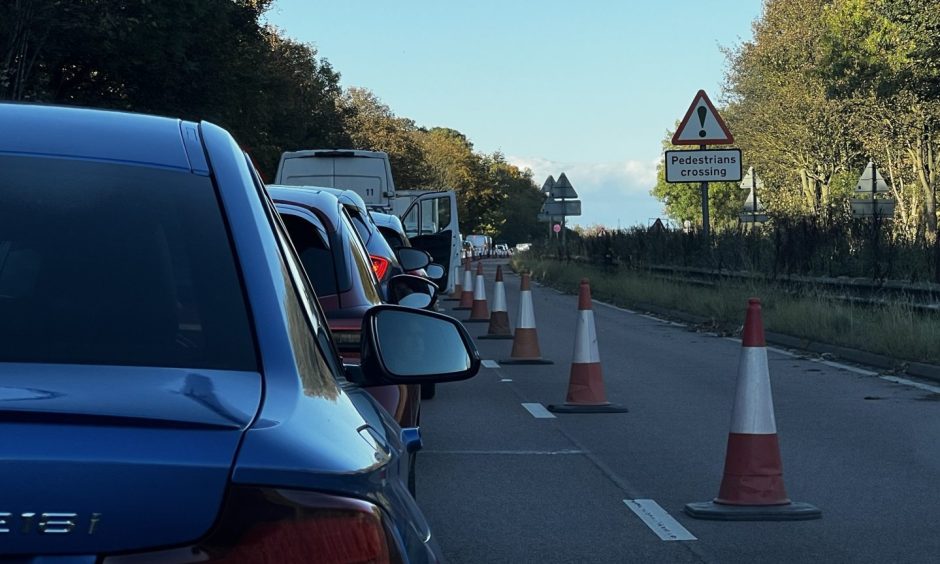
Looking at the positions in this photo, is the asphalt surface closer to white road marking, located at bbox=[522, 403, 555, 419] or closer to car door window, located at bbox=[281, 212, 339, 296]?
white road marking, located at bbox=[522, 403, 555, 419]

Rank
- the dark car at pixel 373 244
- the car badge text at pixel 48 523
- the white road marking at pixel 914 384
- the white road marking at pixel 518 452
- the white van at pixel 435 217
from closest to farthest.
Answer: the car badge text at pixel 48 523, the white road marking at pixel 518 452, the dark car at pixel 373 244, the white road marking at pixel 914 384, the white van at pixel 435 217

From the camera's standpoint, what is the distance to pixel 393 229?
55.9 ft

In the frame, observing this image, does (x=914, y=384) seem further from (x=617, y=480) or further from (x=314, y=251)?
(x=314, y=251)

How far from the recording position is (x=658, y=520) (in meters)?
7.09

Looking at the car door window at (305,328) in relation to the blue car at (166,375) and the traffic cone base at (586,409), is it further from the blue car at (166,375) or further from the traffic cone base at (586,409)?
the traffic cone base at (586,409)

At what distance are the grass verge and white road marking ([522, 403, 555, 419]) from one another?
4.86m

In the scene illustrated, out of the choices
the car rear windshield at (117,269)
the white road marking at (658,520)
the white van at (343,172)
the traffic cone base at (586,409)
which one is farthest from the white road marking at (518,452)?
the white van at (343,172)

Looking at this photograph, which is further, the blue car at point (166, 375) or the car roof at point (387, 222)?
the car roof at point (387, 222)

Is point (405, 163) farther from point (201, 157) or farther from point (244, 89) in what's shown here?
point (201, 157)

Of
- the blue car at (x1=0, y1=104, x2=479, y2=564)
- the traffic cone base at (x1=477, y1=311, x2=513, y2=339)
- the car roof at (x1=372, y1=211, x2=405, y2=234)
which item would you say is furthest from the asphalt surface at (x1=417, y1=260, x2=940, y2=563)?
the traffic cone base at (x1=477, y1=311, x2=513, y2=339)

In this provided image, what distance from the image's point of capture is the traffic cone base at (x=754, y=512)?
716 cm

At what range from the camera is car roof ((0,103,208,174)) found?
271 cm

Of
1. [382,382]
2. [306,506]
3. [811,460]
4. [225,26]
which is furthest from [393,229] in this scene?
[225,26]

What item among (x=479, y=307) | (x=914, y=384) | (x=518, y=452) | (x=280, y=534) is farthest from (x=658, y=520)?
(x=479, y=307)
